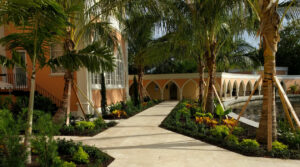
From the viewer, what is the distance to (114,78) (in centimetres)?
1321

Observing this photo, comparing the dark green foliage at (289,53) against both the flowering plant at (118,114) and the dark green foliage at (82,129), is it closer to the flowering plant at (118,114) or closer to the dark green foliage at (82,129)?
the flowering plant at (118,114)

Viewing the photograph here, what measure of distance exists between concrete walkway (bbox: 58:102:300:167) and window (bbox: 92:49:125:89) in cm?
517

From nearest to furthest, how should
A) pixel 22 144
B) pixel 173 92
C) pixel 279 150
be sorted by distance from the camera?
pixel 22 144 → pixel 279 150 → pixel 173 92

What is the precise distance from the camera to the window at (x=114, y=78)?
10.8 meters

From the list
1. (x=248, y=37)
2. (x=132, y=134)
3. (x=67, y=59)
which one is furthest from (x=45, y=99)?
(x=248, y=37)

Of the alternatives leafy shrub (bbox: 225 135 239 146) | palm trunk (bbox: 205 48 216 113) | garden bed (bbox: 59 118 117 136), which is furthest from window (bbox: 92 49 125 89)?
leafy shrub (bbox: 225 135 239 146)

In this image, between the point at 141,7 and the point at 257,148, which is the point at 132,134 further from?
the point at 141,7

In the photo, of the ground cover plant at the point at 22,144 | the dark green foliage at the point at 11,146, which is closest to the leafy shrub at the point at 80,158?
the ground cover plant at the point at 22,144

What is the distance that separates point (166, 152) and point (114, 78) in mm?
9383

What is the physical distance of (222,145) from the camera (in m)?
4.88

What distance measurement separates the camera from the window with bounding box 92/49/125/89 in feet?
35.5

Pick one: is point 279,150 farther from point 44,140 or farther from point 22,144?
point 22,144

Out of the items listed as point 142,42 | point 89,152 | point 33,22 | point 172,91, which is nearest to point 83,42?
point 33,22

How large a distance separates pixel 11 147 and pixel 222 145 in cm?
438
